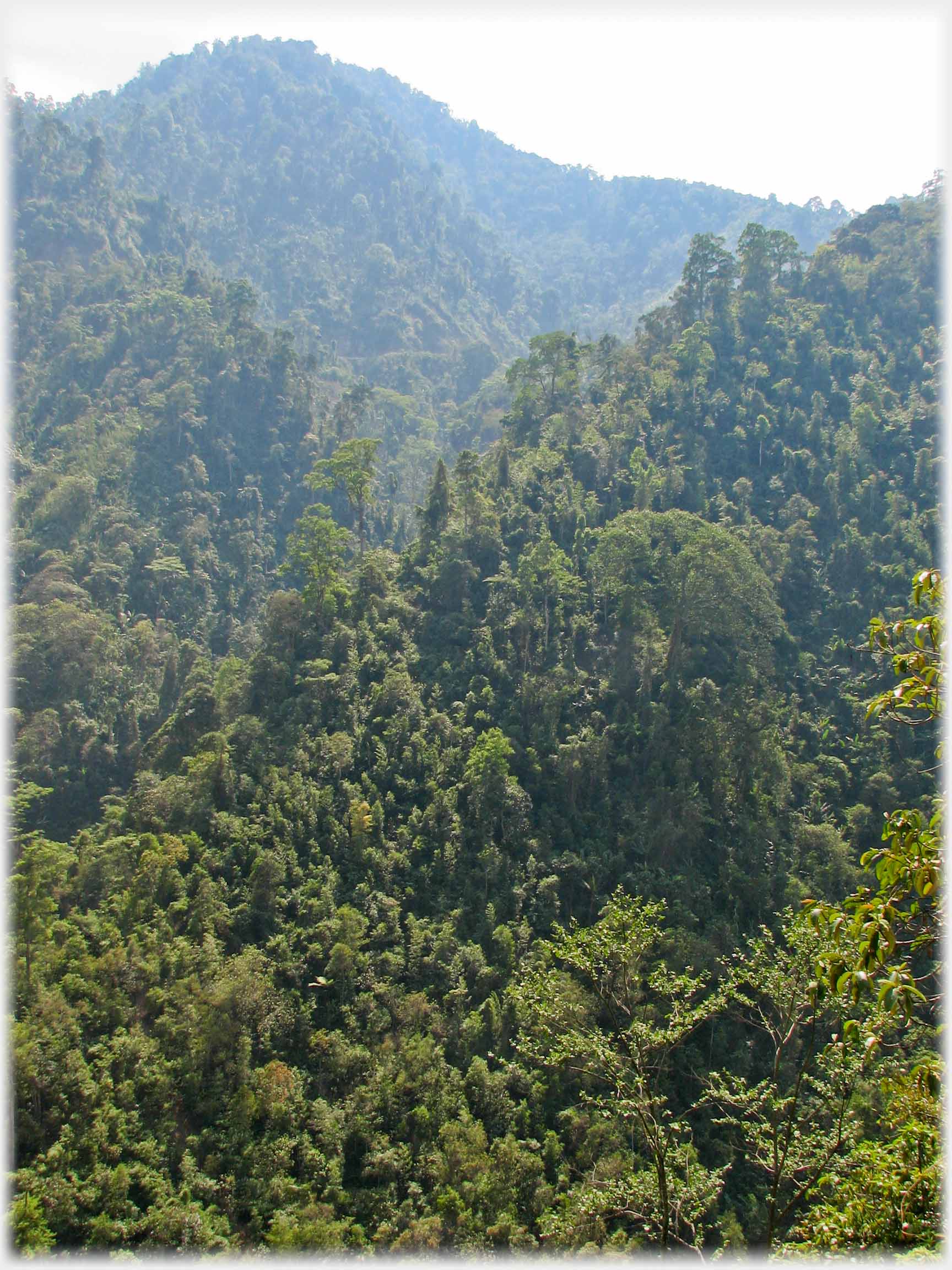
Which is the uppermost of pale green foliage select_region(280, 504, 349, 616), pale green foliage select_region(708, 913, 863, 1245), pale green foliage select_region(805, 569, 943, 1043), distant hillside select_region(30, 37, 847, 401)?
distant hillside select_region(30, 37, 847, 401)

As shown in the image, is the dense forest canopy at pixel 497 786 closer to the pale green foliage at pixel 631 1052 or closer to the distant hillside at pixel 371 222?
the pale green foliage at pixel 631 1052

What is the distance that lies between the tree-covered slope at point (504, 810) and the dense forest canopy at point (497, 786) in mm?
125

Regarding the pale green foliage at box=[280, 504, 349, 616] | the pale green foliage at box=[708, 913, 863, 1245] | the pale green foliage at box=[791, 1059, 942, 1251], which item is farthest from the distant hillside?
the pale green foliage at box=[791, 1059, 942, 1251]

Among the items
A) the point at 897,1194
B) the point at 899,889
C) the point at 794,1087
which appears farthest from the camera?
the point at 794,1087

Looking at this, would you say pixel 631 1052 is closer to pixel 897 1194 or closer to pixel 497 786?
pixel 897 1194

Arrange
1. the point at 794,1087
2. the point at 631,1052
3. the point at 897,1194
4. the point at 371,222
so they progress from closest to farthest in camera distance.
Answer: the point at 897,1194 → the point at 631,1052 → the point at 794,1087 → the point at 371,222

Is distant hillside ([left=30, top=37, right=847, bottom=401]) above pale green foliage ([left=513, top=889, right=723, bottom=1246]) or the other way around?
above

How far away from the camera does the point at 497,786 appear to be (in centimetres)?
2177

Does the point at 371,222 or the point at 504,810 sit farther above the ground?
the point at 371,222

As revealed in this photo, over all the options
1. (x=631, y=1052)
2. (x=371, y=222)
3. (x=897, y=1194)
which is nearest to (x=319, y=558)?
(x=631, y=1052)

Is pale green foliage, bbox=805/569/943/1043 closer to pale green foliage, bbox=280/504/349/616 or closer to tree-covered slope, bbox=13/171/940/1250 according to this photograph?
tree-covered slope, bbox=13/171/940/1250

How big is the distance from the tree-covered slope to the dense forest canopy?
125 millimetres

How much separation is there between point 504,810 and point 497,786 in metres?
0.72

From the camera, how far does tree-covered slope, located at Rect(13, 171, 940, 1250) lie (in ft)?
44.5
